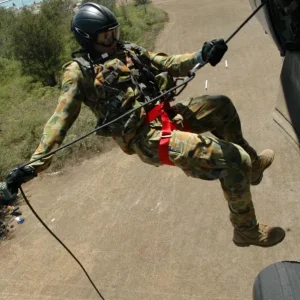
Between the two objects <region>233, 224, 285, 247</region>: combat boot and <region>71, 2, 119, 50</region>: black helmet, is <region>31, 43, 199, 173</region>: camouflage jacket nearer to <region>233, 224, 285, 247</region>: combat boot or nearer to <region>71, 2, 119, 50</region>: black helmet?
<region>71, 2, 119, 50</region>: black helmet

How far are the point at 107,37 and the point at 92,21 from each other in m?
0.19

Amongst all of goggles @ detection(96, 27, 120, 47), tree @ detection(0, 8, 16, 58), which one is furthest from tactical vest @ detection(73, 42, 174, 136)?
tree @ detection(0, 8, 16, 58)

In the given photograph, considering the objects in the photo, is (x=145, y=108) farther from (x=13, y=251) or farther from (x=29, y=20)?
(x=29, y=20)

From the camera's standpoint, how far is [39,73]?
19.6 meters

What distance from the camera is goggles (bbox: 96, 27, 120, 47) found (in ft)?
12.5

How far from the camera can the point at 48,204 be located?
28.2 feet

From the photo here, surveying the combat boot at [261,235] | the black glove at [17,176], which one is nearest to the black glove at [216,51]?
the combat boot at [261,235]

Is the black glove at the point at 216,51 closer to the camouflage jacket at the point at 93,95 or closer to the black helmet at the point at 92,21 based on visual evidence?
the camouflage jacket at the point at 93,95

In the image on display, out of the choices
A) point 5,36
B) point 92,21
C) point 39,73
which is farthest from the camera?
point 5,36

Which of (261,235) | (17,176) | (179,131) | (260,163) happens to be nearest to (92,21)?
(179,131)

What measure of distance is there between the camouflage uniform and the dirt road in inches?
95.6

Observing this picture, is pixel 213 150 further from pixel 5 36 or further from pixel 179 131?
pixel 5 36

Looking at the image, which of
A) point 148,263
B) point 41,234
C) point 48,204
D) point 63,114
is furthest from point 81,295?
point 63,114

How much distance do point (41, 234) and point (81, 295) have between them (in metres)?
1.84
